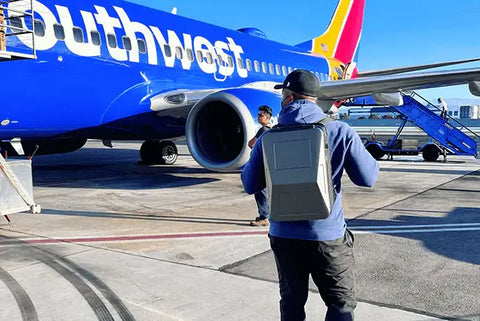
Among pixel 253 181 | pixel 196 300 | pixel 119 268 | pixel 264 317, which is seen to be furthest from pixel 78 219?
pixel 253 181

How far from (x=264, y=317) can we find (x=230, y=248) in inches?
60.4

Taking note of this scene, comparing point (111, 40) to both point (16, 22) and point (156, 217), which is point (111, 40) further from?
point (156, 217)

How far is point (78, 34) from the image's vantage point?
24.1ft

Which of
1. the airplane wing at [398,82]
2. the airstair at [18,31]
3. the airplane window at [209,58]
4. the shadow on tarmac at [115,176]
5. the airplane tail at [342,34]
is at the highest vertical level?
the airplane tail at [342,34]

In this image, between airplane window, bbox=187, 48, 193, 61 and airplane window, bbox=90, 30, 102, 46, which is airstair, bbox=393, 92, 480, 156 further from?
airplane window, bbox=90, 30, 102, 46

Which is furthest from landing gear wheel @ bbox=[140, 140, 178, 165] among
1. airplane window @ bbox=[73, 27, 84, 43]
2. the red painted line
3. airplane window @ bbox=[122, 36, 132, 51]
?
the red painted line

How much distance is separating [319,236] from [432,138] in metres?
13.6

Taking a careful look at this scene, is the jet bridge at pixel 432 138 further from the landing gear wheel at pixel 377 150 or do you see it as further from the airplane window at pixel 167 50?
the airplane window at pixel 167 50

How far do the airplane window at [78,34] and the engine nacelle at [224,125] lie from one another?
2163mm

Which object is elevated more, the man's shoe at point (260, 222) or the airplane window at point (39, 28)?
the airplane window at point (39, 28)

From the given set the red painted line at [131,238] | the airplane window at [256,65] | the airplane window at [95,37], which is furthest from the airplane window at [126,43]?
the red painted line at [131,238]

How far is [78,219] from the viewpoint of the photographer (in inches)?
215

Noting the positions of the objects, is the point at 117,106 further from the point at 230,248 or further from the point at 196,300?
the point at 196,300

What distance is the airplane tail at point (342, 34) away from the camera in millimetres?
17453
